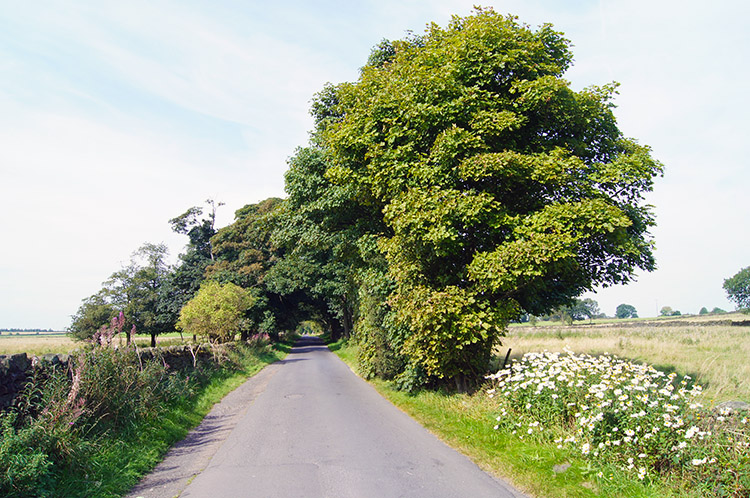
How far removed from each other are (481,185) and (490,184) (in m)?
0.24

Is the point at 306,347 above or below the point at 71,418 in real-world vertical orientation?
below

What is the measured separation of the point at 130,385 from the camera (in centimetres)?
827

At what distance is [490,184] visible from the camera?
414 inches

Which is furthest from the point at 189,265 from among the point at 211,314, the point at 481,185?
the point at 481,185

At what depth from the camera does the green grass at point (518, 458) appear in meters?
5.26

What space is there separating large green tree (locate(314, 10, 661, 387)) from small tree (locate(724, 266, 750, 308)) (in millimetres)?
150397

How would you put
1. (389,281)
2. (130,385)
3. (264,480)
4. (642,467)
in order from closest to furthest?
(642,467), (264,480), (130,385), (389,281)

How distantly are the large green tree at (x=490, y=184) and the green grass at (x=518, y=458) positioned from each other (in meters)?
1.27

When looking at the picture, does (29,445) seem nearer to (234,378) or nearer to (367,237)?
(367,237)

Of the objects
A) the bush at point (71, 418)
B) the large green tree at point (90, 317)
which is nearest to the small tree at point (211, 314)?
the bush at point (71, 418)

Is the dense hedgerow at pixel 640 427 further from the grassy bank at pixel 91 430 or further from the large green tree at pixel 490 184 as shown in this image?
the grassy bank at pixel 91 430

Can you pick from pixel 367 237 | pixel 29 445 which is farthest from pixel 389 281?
pixel 29 445

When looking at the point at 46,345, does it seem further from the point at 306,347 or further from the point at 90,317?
the point at 306,347

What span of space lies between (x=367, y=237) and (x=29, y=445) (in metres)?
9.74
